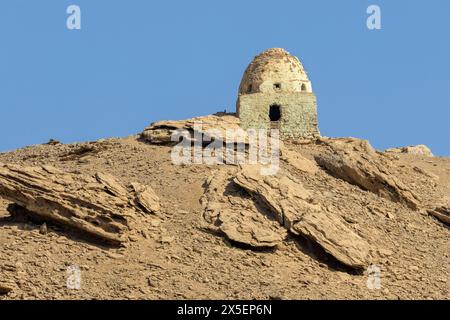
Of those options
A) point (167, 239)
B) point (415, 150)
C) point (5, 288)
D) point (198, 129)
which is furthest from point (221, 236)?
point (415, 150)

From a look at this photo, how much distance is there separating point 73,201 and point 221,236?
4.13m

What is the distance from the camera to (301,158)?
106ft

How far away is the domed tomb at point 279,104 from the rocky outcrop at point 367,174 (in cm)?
407

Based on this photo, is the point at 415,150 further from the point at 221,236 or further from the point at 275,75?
the point at 221,236

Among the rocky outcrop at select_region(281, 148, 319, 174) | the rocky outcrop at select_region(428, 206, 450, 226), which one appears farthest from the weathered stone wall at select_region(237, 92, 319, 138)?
the rocky outcrop at select_region(428, 206, 450, 226)

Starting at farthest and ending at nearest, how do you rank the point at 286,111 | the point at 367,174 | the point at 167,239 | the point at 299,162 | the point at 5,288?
the point at 286,111
the point at 299,162
the point at 367,174
the point at 167,239
the point at 5,288

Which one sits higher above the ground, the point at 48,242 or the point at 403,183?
the point at 403,183

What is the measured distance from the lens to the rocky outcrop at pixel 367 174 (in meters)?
31.2

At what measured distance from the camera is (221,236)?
25828 mm

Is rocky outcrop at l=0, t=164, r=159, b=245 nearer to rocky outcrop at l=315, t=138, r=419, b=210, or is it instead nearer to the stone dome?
rocky outcrop at l=315, t=138, r=419, b=210

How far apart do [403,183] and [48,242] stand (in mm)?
13346
